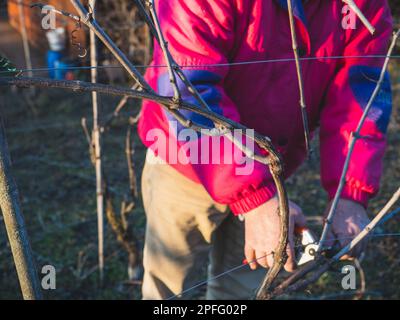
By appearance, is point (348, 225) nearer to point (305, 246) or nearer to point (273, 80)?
point (305, 246)

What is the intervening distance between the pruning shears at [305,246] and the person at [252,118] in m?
0.03

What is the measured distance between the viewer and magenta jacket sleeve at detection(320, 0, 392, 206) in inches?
63.4

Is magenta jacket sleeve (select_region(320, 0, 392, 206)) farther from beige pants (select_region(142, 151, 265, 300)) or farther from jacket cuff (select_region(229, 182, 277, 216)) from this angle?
beige pants (select_region(142, 151, 265, 300))

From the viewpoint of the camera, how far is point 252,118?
1.60 metres

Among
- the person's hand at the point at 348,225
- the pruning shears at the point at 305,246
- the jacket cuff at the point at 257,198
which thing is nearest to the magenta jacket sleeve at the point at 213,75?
the jacket cuff at the point at 257,198

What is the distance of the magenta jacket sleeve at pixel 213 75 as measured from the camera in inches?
54.6

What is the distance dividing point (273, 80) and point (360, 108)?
31 cm

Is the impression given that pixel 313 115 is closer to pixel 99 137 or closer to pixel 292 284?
pixel 292 284

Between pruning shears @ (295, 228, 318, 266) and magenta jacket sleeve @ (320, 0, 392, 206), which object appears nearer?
pruning shears @ (295, 228, 318, 266)

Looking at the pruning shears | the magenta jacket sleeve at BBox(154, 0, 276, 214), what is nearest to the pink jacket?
the magenta jacket sleeve at BBox(154, 0, 276, 214)

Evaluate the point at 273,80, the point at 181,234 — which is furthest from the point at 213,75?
the point at 181,234

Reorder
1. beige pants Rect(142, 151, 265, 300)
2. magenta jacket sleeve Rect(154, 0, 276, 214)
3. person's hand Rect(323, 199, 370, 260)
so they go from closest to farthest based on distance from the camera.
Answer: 1. magenta jacket sleeve Rect(154, 0, 276, 214)
2. person's hand Rect(323, 199, 370, 260)
3. beige pants Rect(142, 151, 265, 300)

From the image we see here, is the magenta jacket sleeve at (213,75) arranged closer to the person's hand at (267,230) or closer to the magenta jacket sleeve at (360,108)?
the person's hand at (267,230)
